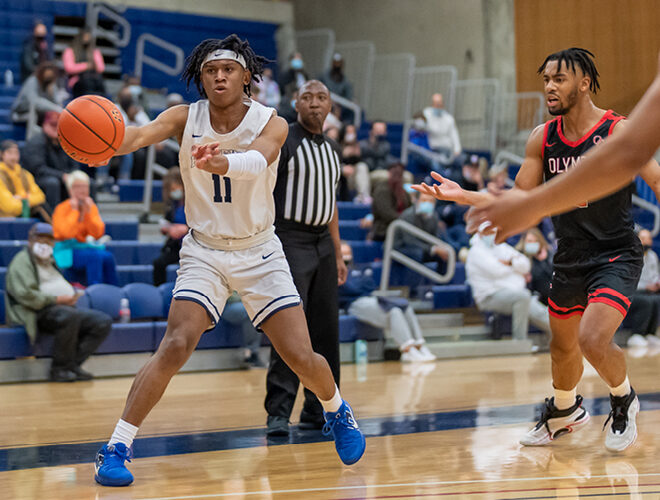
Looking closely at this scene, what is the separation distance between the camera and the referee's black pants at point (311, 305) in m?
5.32

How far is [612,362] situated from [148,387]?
2.16 metres

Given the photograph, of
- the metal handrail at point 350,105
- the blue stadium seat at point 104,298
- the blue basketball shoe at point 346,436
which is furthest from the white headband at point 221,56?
the metal handrail at point 350,105

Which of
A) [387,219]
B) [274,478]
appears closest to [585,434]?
[274,478]

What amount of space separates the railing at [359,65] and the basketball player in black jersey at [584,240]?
1319 centimetres

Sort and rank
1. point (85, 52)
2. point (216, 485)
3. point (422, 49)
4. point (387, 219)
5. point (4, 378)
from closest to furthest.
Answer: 1. point (216, 485)
2. point (4, 378)
3. point (387, 219)
4. point (85, 52)
5. point (422, 49)

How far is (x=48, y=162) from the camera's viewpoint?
33.1ft

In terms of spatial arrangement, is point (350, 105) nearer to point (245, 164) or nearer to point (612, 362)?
point (612, 362)

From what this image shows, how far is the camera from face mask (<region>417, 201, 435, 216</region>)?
11.3 metres

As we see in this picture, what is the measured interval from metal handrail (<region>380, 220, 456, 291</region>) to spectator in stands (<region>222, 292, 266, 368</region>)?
208cm

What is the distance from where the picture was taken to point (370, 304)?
984cm

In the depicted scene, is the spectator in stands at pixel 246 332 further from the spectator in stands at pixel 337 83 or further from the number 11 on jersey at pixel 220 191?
the spectator in stands at pixel 337 83

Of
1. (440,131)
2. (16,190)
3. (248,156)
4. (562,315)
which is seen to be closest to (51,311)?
(16,190)

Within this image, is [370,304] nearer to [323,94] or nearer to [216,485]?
[323,94]

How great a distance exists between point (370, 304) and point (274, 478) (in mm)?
5784
